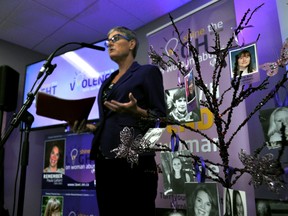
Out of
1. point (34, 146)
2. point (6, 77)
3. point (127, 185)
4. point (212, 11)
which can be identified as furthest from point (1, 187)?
point (212, 11)

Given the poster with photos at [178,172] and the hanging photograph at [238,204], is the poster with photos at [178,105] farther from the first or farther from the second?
the hanging photograph at [238,204]

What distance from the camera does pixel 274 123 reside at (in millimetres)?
660

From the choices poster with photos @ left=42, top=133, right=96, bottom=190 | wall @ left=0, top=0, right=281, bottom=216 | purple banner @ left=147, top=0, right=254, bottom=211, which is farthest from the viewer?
wall @ left=0, top=0, right=281, bottom=216

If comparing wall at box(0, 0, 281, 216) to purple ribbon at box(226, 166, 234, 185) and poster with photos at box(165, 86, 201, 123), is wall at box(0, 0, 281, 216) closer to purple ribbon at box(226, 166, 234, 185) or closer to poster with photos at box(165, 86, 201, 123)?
poster with photos at box(165, 86, 201, 123)

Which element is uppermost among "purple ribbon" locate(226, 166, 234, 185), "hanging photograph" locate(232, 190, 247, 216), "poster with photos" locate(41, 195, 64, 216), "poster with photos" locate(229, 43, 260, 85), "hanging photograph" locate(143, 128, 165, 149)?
"poster with photos" locate(229, 43, 260, 85)

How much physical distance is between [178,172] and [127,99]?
1.90 feet

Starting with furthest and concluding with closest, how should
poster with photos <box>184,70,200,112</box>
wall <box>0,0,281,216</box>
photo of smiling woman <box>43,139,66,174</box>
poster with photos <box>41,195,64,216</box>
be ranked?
wall <box>0,0,281,216</box>
photo of smiling woman <box>43,139,66,174</box>
poster with photos <box>41,195,64,216</box>
poster with photos <box>184,70,200,112</box>

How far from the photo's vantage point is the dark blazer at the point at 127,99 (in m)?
1.09

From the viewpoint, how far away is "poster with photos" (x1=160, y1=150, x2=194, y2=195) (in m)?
0.58

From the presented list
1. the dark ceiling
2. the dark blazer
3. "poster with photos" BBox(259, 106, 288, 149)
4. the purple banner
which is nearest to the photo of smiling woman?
Result: the dark ceiling

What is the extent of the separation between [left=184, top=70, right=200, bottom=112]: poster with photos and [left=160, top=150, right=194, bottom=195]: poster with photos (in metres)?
0.10

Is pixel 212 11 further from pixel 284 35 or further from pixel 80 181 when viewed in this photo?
pixel 80 181

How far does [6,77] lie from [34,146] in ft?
3.98

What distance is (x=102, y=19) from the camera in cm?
268
